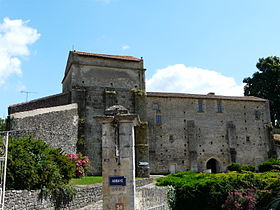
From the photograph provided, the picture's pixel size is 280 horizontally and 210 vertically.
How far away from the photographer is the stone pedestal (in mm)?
9070

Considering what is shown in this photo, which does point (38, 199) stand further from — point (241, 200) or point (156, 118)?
point (156, 118)

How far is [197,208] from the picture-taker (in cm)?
1669

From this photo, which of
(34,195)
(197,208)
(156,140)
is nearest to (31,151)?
(34,195)

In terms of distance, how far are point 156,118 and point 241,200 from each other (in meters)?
19.0

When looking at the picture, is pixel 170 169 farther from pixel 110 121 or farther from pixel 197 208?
pixel 110 121

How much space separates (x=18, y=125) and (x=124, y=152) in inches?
494

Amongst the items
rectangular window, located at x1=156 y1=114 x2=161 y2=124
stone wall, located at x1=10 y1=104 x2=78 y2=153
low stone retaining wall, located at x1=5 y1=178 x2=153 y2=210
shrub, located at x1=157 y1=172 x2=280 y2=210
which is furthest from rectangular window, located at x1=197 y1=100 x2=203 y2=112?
low stone retaining wall, located at x1=5 y1=178 x2=153 y2=210

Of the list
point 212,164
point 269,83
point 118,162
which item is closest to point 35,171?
point 118,162

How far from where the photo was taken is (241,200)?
14977 mm

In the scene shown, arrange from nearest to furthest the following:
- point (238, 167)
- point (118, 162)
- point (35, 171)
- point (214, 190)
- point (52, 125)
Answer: point (118, 162) < point (35, 171) < point (214, 190) < point (52, 125) < point (238, 167)

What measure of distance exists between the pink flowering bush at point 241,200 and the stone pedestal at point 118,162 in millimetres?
7883

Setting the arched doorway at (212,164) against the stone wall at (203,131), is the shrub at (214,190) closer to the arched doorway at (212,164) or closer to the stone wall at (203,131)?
the stone wall at (203,131)

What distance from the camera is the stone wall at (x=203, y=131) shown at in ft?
109

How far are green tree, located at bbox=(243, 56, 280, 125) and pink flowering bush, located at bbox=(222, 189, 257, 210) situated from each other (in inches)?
1424
